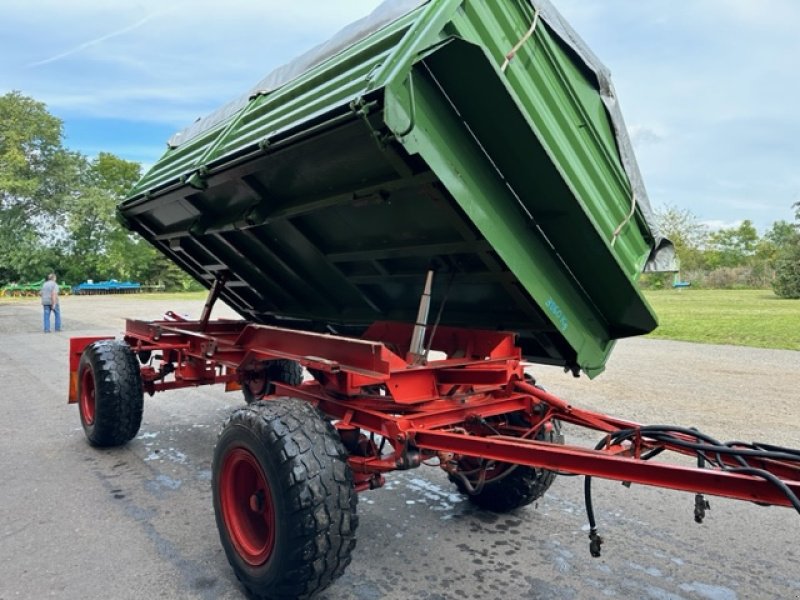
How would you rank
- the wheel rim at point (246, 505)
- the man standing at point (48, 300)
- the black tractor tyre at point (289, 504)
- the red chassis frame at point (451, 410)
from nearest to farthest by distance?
the red chassis frame at point (451, 410) < the black tractor tyre at point (289, 504) < the wheel rim at point (246, 505) < the man standing at point (48, 300)

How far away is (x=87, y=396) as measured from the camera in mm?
5816

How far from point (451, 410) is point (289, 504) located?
1.05 m

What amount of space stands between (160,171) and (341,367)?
3.53m

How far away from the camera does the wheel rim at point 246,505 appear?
3070mm

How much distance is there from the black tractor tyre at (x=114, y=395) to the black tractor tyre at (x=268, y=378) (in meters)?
0.99

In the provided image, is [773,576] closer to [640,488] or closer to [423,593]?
[640,488]

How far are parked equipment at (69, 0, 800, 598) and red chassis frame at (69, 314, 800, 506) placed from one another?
1 centimetres

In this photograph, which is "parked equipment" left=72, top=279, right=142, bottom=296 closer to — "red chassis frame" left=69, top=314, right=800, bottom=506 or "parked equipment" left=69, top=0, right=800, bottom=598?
"parked equipment" left=69, top=0, right=800, bottom=598

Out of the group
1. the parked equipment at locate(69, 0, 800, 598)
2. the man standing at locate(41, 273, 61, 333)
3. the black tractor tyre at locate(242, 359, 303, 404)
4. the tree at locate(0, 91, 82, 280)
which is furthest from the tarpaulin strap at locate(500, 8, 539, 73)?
the tree at locate(0, 91, 82, 280)

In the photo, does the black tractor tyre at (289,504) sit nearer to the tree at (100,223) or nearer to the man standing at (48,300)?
the man standing at (48,300)

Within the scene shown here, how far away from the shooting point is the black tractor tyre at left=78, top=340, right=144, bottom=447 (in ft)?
17.4

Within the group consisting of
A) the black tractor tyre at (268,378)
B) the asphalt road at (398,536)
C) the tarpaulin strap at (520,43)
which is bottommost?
the asphalt road at (398,536)

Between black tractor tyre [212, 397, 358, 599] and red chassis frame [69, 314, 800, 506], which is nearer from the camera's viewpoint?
red chassis frame [69, 314, 800, 506]

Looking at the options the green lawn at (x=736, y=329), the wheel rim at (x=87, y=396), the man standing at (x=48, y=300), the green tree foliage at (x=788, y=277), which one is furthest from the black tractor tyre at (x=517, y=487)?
the green tree foliage at (x=788, y=277)
